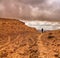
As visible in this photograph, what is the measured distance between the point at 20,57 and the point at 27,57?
0.86 metres

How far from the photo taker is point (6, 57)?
26781 millimetres

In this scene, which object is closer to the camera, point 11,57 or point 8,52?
point 11,57

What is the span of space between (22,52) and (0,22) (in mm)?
48285

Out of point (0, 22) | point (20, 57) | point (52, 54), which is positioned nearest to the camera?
point (20, 57)

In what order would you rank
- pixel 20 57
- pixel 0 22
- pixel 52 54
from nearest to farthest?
1. pixel 20 57
2. pixel 52 54
3. pixel 0 22

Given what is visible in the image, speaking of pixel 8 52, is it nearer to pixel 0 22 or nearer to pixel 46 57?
pixel 46 57

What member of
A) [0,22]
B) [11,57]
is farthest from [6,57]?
[0,22]

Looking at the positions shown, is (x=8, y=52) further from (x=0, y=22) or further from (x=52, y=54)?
(x=0, y=22)

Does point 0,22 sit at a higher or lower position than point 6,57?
higher

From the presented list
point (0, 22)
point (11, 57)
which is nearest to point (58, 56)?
point (11, 57)

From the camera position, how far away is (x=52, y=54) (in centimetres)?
2853

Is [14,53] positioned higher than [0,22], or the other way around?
[0,22]

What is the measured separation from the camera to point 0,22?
76250mm

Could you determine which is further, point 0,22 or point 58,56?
point 0,22
